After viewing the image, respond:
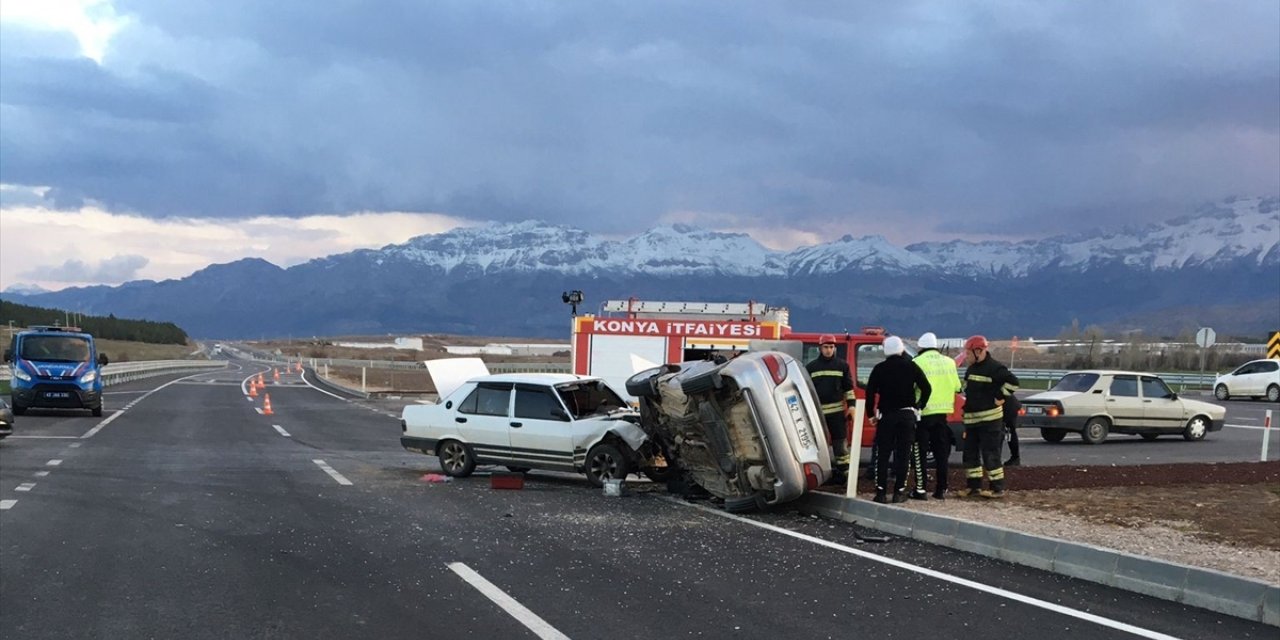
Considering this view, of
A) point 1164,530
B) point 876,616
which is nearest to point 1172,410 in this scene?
Result: point 1164,530

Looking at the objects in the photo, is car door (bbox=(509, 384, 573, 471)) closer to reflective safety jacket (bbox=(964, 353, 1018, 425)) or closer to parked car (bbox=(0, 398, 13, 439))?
reflective safety jacket (bbox=(964, 353, 1018, 425))

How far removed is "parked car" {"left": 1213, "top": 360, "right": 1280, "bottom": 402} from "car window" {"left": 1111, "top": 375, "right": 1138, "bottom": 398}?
19847 mm

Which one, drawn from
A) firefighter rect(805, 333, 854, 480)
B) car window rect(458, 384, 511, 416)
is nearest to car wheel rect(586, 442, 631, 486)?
car window rect(458, 384, 511, 416)

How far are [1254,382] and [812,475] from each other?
33.6 meters

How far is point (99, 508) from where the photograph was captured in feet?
37.3

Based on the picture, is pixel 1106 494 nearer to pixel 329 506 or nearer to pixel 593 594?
pixel 593 594

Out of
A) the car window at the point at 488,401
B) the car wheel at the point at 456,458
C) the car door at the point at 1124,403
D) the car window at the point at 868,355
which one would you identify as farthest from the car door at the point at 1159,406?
the car wheel at the point at 456,458

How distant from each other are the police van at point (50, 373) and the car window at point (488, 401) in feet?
49.7

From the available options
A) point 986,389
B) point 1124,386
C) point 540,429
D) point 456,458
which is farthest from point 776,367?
point 1124,386

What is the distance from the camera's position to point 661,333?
21.1m

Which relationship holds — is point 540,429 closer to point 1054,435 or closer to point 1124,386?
point 1054,435

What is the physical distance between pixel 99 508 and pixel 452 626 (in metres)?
6.78

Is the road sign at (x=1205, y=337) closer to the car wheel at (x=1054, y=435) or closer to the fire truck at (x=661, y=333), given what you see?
the car wheel at (x=1054, y=435)

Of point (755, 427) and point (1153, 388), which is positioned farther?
point (1153, 388)
